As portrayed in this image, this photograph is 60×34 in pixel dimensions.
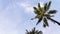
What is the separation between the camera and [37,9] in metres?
49.6

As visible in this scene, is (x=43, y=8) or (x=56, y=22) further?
(x=43, y=8)

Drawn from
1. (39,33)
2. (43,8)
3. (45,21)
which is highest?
(43,8)

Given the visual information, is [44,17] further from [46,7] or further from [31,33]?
[31,33]

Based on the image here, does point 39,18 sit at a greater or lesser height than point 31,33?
greater

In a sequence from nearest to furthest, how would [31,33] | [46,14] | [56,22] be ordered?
[56,22] → [46,14] → [31,33]

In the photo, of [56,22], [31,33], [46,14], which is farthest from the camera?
[31,33]

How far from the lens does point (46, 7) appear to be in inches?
1909

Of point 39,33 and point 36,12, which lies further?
point 39,33

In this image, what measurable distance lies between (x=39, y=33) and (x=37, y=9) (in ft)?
48.6

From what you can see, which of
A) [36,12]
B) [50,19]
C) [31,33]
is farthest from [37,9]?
[31,33]

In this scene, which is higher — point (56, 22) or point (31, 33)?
point (56, 22)

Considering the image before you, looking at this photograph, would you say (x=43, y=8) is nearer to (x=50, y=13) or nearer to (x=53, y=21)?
(x=50, y=13)

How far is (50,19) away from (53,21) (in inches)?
63.0

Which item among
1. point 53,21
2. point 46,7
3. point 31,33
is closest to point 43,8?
point 46,7
